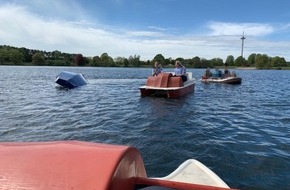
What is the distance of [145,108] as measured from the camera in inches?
589

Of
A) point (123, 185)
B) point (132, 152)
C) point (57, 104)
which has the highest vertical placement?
point (132, 152)

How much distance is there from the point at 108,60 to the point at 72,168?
158m

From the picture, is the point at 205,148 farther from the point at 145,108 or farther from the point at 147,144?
the point at 145,108

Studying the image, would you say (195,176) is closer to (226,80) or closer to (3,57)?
(226,80)

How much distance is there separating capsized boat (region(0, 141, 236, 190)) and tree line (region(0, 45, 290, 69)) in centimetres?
13865

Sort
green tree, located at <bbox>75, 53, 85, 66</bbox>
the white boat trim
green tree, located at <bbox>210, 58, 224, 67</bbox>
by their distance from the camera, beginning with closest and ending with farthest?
the white boat trim < green tree, located at <bbox>75, 53, 85, 66</bbox> < green tree, located at <bbox>210, 58, 224, 67</bbox>

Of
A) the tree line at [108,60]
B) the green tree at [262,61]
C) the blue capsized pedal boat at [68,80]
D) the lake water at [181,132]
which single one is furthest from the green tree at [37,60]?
the lake water at [181,132]

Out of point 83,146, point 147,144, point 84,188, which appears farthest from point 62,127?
point 84,188

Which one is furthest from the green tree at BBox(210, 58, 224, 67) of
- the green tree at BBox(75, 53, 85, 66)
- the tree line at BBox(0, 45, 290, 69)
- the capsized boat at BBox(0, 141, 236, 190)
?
the capsized boat at BBox(0, 141, 236, 190)

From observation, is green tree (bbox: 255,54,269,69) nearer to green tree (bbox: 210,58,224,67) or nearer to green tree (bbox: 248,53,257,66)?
green tree (bbox: 248,53,257,66)

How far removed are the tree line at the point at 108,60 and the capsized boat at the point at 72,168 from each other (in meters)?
139

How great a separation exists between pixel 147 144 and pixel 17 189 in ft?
20.2

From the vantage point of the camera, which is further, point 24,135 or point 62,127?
point 62,127

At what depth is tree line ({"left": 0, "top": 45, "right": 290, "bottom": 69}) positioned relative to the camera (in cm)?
14394
